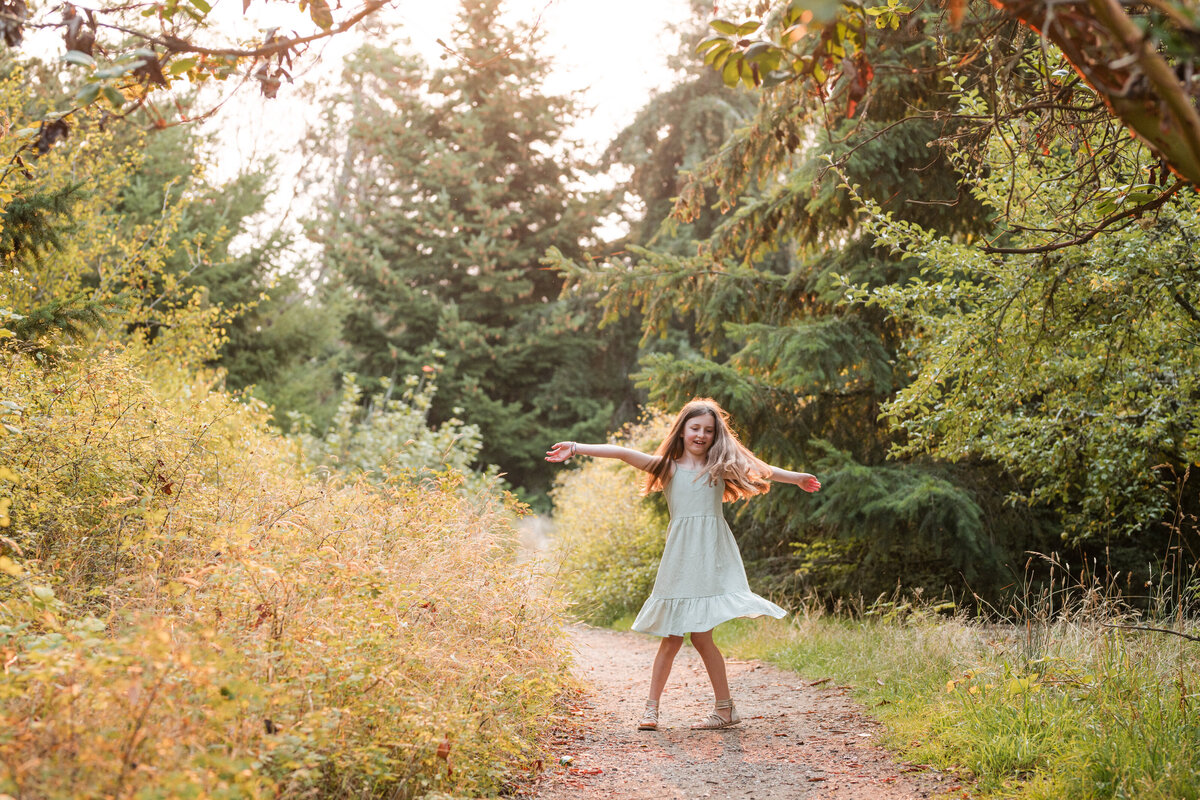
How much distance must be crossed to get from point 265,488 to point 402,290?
56.3 feet

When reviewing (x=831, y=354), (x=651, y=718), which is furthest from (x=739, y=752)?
(x=831, y=354)

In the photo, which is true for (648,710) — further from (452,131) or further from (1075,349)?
(452,131)

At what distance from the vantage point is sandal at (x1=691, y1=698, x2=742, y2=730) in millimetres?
4945

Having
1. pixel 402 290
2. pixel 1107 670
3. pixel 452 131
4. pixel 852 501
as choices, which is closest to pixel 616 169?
pixel 452 131

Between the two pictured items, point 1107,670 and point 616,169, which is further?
point 616,169

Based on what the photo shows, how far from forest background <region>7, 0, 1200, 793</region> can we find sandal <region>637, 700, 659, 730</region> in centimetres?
58

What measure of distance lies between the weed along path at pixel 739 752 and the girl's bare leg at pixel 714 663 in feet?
0.57

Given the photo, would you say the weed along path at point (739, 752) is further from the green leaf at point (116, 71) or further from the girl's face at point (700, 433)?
the green leaf at point (116, 71)

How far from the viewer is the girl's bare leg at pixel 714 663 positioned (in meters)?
4.84

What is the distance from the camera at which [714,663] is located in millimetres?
4891

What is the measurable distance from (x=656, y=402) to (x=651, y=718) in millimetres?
4534

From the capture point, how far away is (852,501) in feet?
24.6

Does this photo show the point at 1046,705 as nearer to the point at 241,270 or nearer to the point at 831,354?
the point at 831,354

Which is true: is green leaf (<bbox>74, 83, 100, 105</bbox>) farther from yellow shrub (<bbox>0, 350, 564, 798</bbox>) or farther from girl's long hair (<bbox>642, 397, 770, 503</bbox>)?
girl's long hair (<bbox>642, 397, 770, 503</bbox>)
